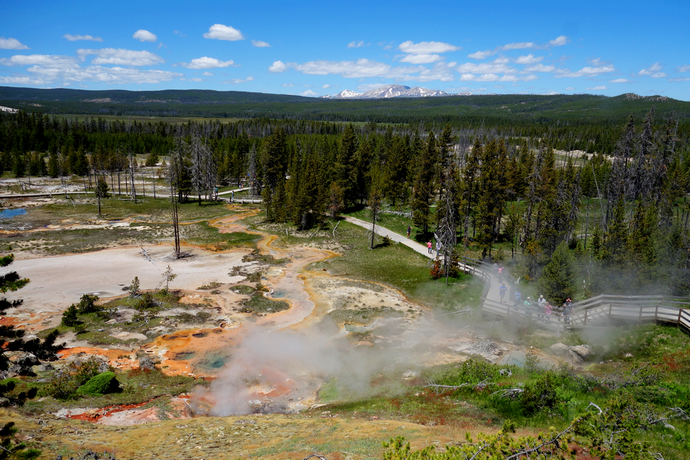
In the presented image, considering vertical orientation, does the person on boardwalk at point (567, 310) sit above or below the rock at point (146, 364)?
above

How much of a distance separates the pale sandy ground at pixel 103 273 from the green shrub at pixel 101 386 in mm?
11355

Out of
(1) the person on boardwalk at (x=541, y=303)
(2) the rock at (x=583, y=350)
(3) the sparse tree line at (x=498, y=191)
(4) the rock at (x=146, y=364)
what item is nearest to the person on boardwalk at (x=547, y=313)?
(1) the person on boardwalk at (x=541, y=303)

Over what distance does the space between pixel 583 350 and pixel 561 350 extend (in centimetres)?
124

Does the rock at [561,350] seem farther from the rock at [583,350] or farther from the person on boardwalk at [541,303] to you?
the person on boardwalk at [541,303]

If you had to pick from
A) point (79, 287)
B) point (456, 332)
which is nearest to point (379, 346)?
point (456, 332)

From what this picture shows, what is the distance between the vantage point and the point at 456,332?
2936 cm

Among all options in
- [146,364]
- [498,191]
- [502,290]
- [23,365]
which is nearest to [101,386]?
[146,364]

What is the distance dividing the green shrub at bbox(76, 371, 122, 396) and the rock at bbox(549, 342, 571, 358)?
25.4 meters

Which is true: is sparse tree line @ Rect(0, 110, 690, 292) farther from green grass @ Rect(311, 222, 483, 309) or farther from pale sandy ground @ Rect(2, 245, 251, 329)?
pale sandy ground @ Rect(2, 245, 251, 329)

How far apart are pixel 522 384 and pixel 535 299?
15430mm

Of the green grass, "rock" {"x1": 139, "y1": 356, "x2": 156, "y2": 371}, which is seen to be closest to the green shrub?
"rock" {"x1": 139, "y1": 356, "x2": 156, "y2": 371}

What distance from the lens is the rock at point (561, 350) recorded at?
24167 mm

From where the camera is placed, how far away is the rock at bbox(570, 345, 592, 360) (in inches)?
916

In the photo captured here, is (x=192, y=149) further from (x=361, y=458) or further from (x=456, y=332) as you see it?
(x=361, y=458)
